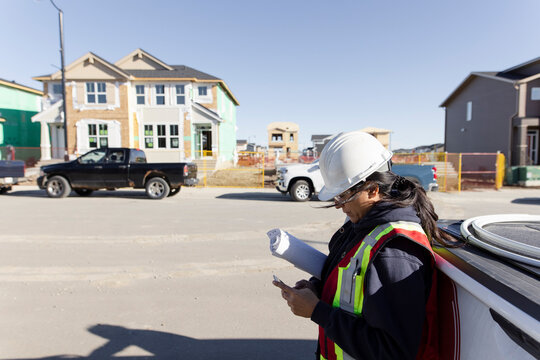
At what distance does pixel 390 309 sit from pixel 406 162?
2183 centimetres

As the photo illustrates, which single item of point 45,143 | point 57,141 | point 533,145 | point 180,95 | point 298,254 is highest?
point 180,95

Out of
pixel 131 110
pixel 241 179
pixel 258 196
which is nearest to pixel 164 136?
pixel 131 110

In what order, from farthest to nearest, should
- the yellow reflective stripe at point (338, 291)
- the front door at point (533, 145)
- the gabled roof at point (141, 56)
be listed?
1. the gabled roof at point (141, 56)
2. the front door at point (533, 145)
3. the yellow reflective stripe at point (338, 291)

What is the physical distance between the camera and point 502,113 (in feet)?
74.9

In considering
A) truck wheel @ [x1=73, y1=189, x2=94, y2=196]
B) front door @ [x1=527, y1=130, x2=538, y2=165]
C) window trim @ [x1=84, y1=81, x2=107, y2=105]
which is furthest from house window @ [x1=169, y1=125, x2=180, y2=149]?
front door @ [x1=527, y1=130, x2=538, y2=165]

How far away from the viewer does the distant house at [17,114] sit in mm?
29619

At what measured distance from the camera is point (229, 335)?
312 centimetres

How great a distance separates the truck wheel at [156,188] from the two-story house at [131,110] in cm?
1236

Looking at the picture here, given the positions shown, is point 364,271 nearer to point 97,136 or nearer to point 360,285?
point 360,285

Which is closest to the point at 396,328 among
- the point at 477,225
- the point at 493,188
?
the point at 477,225

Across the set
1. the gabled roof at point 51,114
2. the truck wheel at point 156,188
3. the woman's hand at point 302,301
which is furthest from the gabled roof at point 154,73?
the woman's hand at point 302,301

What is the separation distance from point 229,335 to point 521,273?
8.34 feet

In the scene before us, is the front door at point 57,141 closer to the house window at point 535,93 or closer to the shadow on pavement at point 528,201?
the shadow on pavement at point 528,201

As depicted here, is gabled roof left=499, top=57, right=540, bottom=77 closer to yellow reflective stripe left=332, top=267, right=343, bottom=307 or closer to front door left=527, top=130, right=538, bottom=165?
front door left=527, top=130, right=538, bottom=165
